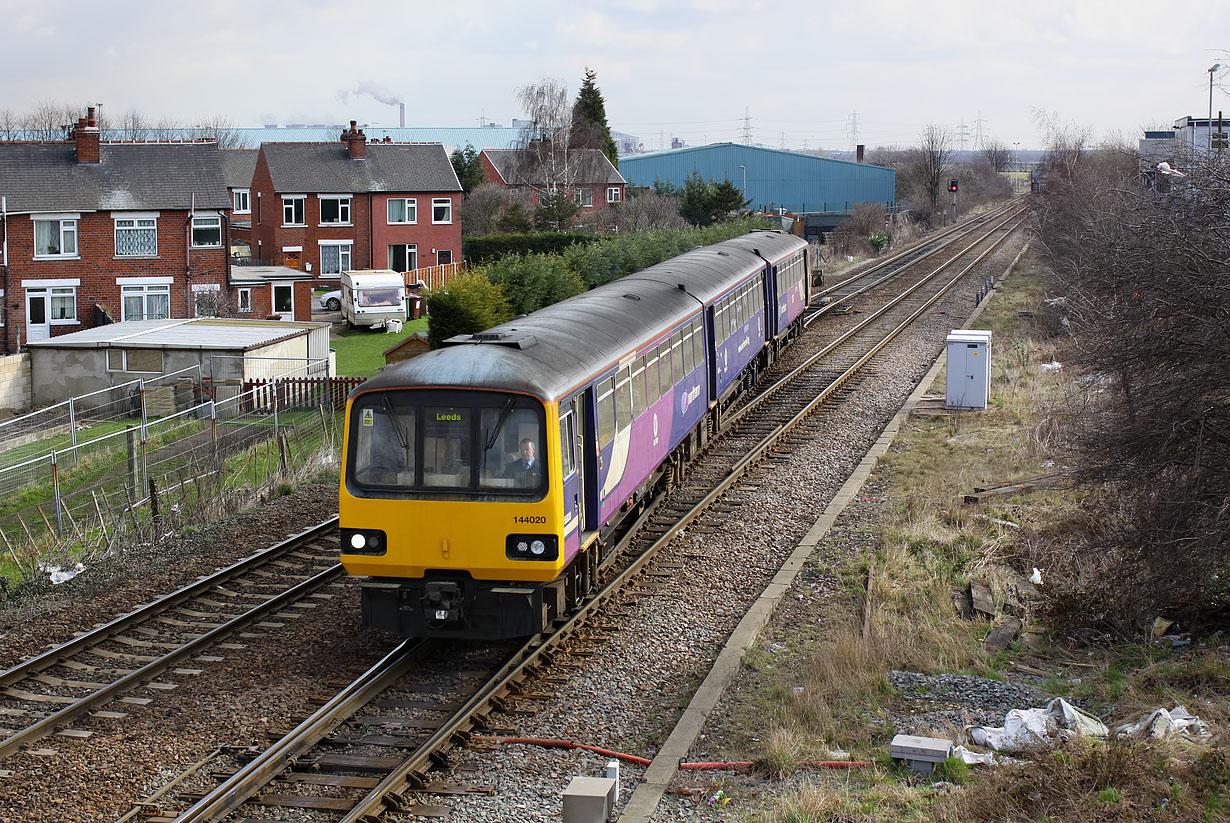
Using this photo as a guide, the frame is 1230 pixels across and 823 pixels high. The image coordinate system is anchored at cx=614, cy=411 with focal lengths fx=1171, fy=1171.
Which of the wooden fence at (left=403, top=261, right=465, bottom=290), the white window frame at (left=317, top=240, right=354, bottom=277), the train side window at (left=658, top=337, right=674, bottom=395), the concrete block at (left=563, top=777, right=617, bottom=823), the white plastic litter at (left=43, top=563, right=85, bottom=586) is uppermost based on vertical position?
the white window frame at (left=317, top=240, right=354, bottom=277)

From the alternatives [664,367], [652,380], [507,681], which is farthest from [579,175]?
[507,681]

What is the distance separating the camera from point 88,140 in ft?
109

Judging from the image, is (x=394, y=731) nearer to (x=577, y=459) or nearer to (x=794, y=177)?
(x=577, y=459)

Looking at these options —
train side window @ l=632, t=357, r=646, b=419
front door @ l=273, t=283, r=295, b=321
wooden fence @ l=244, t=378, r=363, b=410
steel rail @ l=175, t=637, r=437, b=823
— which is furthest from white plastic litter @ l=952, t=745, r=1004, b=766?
front door @ l=273, t=283, r=295, b=321

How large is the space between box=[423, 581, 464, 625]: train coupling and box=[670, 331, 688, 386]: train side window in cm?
572

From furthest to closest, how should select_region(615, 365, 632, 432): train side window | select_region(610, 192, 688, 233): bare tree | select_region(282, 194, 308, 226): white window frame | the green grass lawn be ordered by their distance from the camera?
select_region(610, 192, 688, 233): bare tree → select_region(282, 194, 308, 226): white window frame → the green grass lawn → select_region(615, 365, 632, 432): train side window

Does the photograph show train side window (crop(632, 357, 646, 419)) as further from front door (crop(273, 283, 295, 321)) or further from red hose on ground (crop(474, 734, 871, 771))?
front door (crop(273, 283, 295, 321))

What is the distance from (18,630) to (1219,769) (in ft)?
30.8

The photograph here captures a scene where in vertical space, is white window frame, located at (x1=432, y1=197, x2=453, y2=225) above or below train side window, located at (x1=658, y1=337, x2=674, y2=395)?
above

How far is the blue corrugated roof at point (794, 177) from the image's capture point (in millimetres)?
75250

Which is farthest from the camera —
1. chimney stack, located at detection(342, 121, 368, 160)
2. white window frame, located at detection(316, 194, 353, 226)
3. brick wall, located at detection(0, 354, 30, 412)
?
chimney stack, located at detection(342, 121, 368, 160)

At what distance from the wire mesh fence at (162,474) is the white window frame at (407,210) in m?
24.5

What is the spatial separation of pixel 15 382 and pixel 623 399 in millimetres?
19670

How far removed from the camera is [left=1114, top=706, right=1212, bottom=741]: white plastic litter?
280 inches
